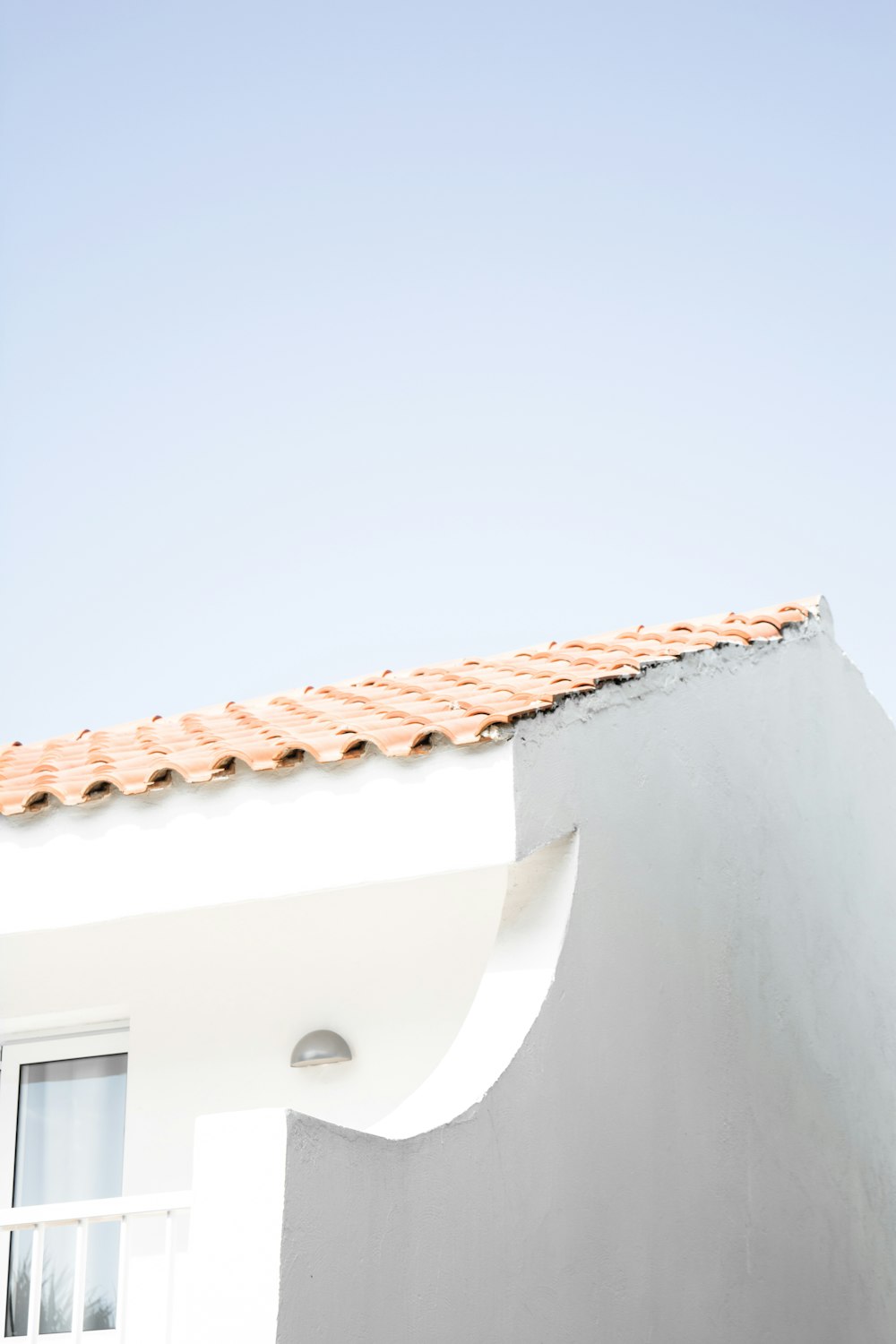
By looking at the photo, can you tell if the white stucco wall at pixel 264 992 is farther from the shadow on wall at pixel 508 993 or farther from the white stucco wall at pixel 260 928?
the shadow on wall at pixel 508 993

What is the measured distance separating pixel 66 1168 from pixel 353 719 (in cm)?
312

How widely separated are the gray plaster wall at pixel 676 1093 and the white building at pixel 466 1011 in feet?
0.06

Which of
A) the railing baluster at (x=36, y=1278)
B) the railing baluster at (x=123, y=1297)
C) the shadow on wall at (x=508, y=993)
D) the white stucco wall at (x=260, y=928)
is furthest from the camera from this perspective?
the white stucco wall at (x=260, y=928)

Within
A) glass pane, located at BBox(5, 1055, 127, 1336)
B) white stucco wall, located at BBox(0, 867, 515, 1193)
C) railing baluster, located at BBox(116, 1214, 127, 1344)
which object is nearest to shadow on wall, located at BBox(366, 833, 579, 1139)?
railing baluster, located at BBox(116, 1214, 127, 1344)

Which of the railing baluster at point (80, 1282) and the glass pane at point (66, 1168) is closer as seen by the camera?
the railing baluster at point (80, 1282)

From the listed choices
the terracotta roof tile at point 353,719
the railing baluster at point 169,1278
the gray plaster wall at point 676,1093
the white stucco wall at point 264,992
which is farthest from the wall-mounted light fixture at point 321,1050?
the railing baluster at point 169,1278

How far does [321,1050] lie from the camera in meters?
7.08

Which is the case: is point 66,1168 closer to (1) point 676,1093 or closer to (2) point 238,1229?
(1) point 676,1093

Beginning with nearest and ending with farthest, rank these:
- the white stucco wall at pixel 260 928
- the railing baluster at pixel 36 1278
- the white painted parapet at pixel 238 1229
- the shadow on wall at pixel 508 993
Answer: the white painted parapet at pixel 238 1229
the railing baluster at pixel 36 1278
the shadow on wall at pixel 508 993
the white stucco wall at pixel 260 928

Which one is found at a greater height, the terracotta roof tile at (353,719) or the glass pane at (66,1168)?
the terracotta roof tile at (353,719)

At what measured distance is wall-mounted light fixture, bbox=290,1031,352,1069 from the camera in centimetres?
707

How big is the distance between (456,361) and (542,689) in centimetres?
1458

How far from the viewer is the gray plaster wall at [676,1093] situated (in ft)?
15.0

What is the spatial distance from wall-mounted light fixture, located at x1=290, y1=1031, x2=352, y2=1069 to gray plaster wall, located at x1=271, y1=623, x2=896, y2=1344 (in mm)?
1635
